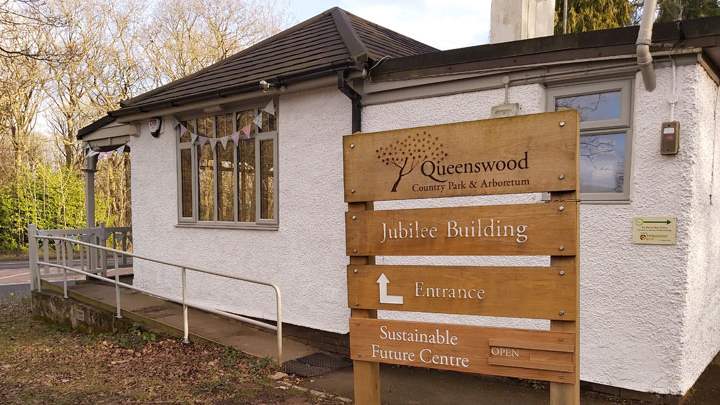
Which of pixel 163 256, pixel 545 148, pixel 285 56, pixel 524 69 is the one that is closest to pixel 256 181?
pixel 285 56

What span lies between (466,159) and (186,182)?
604 cm

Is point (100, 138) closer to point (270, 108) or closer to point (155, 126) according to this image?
point (155, 126)

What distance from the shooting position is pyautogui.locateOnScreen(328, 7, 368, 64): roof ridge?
5.52 metres

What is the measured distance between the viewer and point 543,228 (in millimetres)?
2664

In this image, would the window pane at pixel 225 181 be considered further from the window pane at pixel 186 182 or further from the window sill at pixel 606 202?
the window sill at pixel 606 202

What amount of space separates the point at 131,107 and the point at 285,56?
3047 millimetres

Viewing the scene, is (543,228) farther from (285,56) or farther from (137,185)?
(137,185)

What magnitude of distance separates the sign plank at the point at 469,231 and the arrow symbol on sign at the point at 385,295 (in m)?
0.16

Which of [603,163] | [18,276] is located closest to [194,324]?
[603,163]

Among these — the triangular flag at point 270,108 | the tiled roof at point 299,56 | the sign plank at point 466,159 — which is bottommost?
the sign plank at point 466,159

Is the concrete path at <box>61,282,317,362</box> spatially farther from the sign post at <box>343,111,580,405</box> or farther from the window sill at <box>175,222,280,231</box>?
the sign post at <box>343,111,580,405</box>

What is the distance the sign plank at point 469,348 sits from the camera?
104 inches

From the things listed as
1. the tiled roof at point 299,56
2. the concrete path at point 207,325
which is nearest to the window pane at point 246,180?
the tiled roof at point 299,56

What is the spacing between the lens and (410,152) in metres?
3.08
